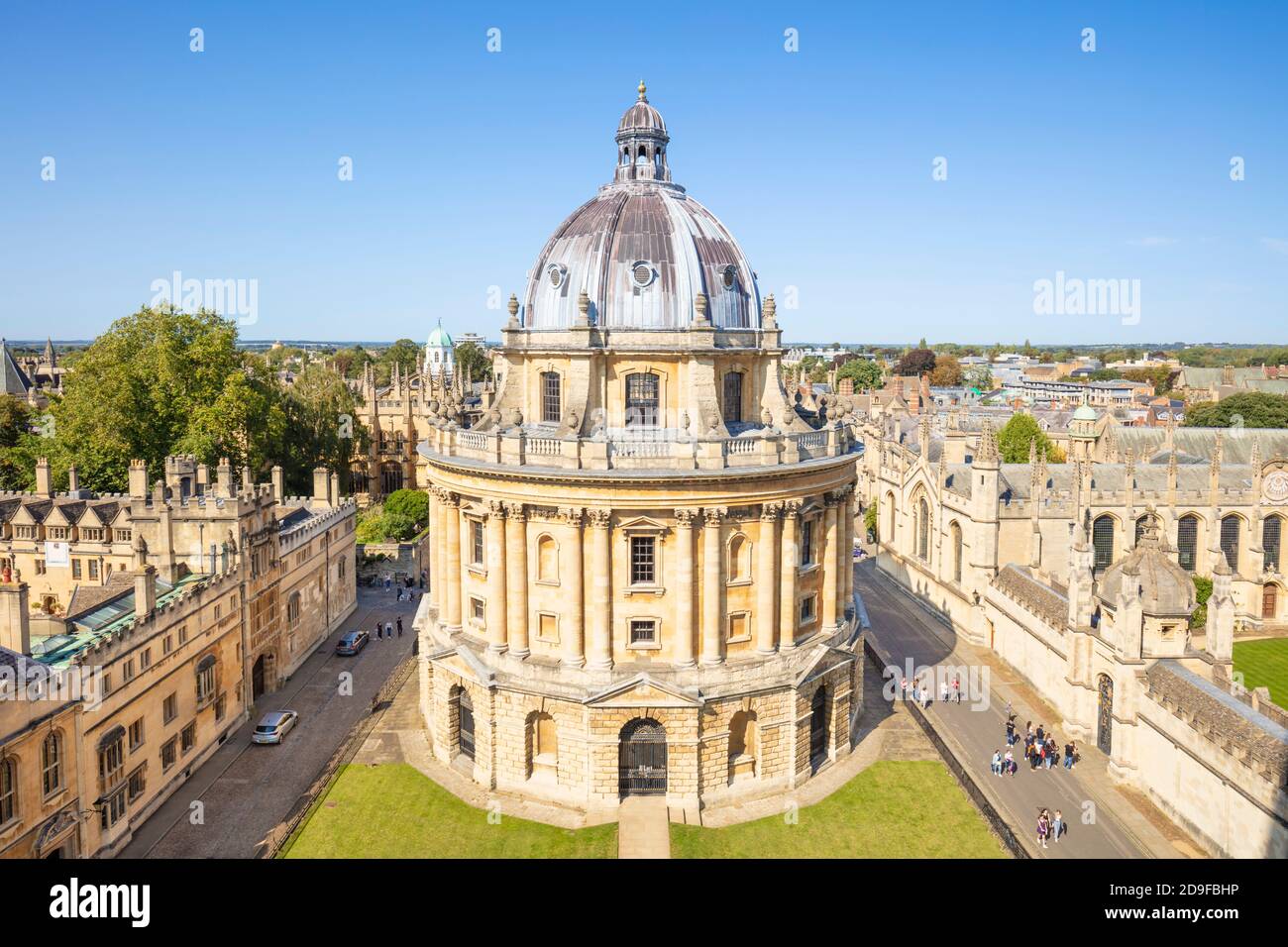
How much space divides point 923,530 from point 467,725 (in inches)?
1543

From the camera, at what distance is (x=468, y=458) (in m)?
38.8

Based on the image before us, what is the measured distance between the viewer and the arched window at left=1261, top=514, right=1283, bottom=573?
63281mm

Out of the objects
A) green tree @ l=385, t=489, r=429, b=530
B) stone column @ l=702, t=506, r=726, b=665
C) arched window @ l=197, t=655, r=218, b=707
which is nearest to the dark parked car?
arched window @ l=197, t=655, r=218, b=707

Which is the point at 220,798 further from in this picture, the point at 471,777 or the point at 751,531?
the point at 751,531

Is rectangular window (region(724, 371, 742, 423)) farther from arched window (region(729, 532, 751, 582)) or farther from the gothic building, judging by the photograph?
the gothic building

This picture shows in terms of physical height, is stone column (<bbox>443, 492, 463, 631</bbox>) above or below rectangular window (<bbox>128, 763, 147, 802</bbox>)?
above

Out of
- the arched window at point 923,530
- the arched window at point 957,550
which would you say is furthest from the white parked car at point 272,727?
the arched window at point 923,530

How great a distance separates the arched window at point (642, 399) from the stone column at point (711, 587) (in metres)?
5.62

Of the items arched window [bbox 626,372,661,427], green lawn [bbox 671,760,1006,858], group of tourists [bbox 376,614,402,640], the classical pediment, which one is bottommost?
green lawn [bbox 671,760,1006,858]

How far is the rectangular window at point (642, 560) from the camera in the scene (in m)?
36.7

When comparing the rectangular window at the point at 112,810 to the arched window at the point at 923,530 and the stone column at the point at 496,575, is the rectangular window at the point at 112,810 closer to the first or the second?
the stone column at the point at 496,575

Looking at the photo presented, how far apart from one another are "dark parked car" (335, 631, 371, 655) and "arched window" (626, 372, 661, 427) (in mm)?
25394

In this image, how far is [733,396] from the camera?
4150cm
